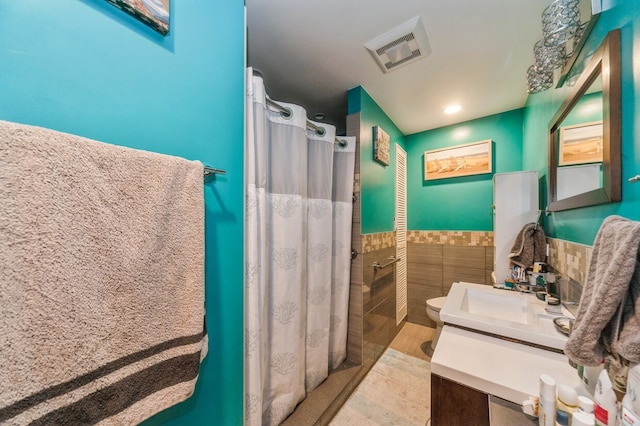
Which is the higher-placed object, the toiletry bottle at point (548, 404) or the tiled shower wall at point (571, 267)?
the tiled shower wall at point (571, 267)

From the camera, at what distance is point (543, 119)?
144 centimetres

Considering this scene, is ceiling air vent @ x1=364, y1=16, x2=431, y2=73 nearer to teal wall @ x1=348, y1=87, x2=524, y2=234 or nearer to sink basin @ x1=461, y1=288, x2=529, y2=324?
teal wall @ x1=348, y1=87, x2=524, y2=234

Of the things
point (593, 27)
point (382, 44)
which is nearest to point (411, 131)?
point (382, 44)

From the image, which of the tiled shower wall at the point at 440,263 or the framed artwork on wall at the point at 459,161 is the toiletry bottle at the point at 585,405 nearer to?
the tiled shower wall at the point at 440,263

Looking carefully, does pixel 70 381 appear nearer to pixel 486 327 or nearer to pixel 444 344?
pixel 444 344

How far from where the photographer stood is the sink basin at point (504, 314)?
84 centimetres

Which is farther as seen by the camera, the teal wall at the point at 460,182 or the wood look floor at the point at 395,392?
the teal wall at the point at 460,182

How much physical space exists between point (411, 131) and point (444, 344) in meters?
2.31

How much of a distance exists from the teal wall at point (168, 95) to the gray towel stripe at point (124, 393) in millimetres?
156

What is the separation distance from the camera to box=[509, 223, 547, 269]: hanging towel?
1.44 metres

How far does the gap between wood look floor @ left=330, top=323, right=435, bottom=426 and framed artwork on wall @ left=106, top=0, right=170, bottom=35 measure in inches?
79.0

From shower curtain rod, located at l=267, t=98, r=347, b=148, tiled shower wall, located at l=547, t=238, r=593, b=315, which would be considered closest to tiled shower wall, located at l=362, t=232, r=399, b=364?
shower curtain rod, located at l=267, t=98, r=347, b=148

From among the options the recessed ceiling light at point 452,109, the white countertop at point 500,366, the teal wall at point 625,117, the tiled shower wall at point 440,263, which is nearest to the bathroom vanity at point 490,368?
the white countertop at point 500,366

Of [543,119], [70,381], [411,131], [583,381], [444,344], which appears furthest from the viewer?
[411,131]
